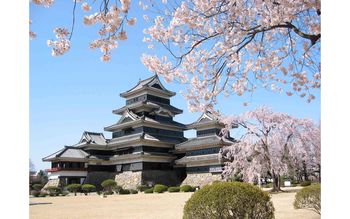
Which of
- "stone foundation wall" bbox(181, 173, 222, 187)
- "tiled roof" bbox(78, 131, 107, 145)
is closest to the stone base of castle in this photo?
"stone foundation wall" bbox(181, 173, 222, 187)

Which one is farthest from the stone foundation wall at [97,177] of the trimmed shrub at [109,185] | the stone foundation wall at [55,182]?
the trimmed shrub at [109,185]

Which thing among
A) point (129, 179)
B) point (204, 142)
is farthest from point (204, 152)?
point (129, 179)

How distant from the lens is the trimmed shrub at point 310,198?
423 cm

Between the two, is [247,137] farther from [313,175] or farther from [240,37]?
[240,37]

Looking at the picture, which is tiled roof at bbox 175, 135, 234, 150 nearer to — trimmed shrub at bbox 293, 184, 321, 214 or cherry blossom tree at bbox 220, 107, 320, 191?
cherry blossom tree at bbox 220, 107, 320, 191

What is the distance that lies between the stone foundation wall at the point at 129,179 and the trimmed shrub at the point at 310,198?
12.0 m

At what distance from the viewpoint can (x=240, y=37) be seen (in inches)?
113

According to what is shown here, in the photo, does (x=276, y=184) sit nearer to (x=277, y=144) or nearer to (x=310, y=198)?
(x=277, y=144)

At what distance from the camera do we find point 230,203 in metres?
2.92

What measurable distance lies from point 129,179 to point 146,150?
149 cm

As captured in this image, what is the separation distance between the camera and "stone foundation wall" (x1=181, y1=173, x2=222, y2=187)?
48.7 ft

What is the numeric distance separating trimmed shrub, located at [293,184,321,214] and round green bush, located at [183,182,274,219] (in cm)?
144
